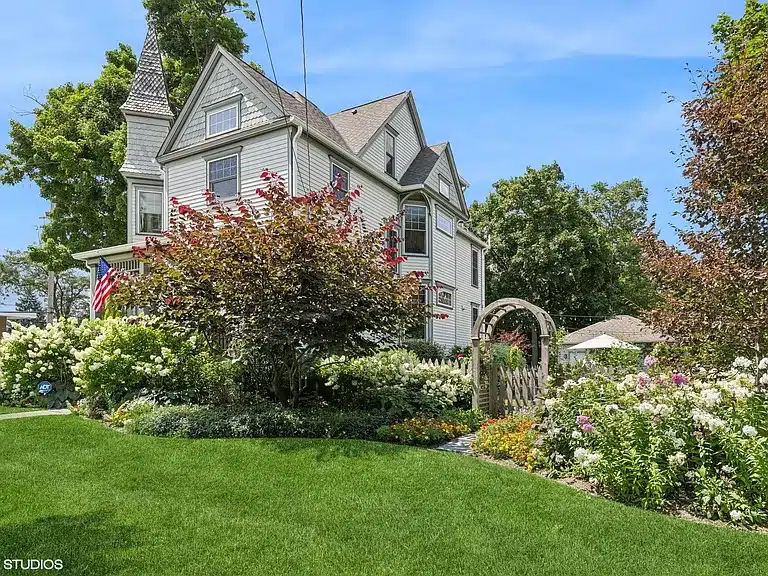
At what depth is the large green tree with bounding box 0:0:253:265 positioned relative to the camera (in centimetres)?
2236

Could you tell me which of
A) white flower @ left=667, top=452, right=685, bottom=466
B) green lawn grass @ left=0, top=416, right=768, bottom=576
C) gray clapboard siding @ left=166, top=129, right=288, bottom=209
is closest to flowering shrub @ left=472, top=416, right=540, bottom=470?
green lawn grass @ left=0, top=416, right=768, bottom=576

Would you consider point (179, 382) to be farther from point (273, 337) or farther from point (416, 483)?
point (416, 483)

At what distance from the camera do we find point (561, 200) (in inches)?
1200

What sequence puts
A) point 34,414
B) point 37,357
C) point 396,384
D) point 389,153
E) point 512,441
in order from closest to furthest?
point 512,441 < point 396,384 < point 34,414 < point 37,357 < point 389,153

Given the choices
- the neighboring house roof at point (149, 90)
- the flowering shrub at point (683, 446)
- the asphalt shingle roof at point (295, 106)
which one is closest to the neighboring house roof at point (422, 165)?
the asphalt shingle roof at point (295, 106)

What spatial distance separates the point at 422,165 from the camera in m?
19.7

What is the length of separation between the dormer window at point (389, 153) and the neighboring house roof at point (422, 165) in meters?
0.60

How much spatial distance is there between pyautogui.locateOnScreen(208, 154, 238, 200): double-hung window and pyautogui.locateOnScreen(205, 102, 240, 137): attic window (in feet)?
2.64

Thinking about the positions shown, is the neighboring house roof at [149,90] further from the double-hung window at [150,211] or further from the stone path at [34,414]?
the stone path at [34,414]

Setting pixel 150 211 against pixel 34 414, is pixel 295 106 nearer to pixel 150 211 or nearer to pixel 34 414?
pixel 150 211

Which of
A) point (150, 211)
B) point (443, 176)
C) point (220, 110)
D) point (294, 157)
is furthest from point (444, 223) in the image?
point (150, 211)

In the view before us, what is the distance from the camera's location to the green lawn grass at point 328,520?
399 centimetres

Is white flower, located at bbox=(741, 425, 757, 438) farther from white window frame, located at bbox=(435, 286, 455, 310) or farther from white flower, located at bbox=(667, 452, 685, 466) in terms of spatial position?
white window frame, located at bbox=(435, 286, 455, 310)

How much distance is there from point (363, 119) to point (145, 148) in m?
7.05
